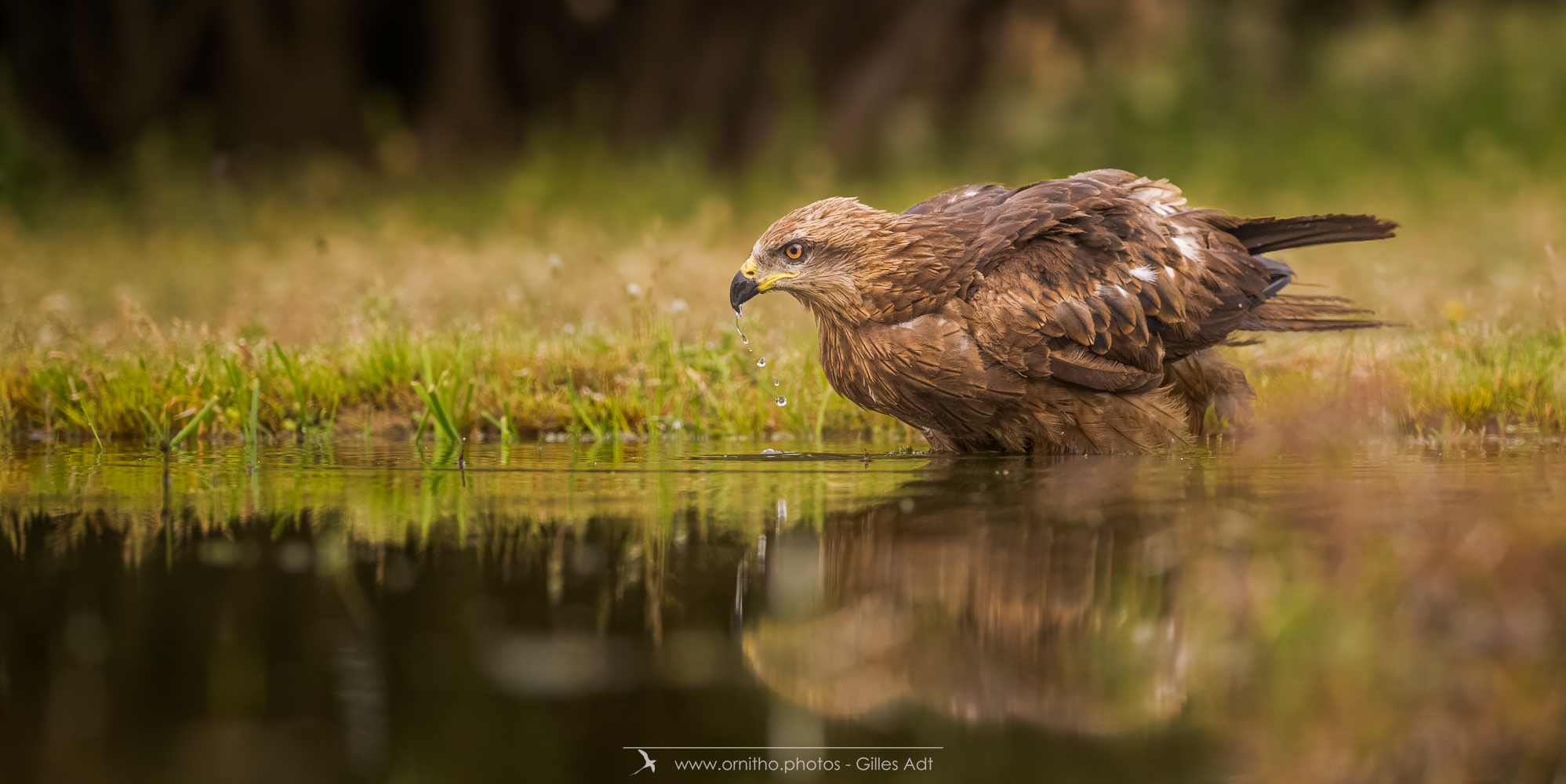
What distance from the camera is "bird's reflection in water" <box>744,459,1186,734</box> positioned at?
208 cm

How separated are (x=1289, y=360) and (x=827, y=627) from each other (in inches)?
188

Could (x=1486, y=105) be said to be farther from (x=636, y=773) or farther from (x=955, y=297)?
(x=636, y=773)

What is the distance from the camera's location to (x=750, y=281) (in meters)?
4.89

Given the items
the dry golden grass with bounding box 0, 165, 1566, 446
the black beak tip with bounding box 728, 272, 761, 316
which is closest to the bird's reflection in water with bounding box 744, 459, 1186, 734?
the black beak tip with bounding box 728, 272, 761, 316

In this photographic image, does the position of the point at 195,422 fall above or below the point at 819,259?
below

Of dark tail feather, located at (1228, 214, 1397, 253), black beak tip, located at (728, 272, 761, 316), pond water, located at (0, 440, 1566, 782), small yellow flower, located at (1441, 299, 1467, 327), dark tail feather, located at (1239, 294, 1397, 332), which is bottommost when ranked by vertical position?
pond water, located at (0, 440, 1566, 782)

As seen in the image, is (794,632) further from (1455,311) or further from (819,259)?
(1455,311)

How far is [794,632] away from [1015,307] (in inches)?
101

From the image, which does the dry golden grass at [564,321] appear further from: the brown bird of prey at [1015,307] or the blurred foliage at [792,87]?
the blurred foliage at [792,87]

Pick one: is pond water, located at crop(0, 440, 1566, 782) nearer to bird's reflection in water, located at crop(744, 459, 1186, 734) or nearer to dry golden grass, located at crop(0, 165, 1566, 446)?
bird's reflection in water, located at crop(744, 459, 1186, 734)

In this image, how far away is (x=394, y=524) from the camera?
3.46 m

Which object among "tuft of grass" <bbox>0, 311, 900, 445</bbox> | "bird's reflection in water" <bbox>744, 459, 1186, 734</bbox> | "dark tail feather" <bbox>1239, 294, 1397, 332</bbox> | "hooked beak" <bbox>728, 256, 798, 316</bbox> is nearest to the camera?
"bird's reflection in water" <bbox>744, 459, 1186, 734</bbox>

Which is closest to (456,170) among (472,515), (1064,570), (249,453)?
(249,453)

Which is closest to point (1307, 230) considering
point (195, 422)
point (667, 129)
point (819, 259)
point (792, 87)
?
point (819, 259)
